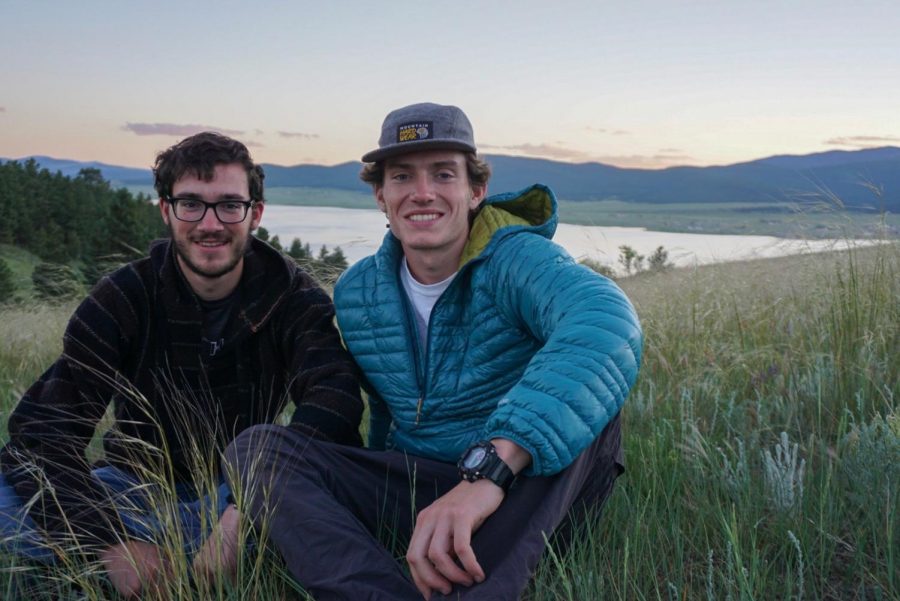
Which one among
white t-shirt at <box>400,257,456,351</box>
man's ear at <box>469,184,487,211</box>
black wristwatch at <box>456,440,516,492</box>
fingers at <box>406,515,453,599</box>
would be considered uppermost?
man's ear at <box>469,184,487,211</box>

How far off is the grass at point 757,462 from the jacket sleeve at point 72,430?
237 millimetres

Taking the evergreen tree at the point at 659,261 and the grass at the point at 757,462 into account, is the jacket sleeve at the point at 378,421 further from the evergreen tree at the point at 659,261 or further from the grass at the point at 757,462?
the evergreen tree at the point at 659,261

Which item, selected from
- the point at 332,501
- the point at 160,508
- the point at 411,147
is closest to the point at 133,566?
the point at 160,508

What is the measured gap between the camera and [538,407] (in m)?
2.25

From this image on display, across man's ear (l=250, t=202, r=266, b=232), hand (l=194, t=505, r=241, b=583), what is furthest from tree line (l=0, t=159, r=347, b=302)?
hand (l=194, t=505, r=241, b=583)

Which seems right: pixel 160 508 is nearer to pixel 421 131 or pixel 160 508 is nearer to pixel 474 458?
pixel 474 458

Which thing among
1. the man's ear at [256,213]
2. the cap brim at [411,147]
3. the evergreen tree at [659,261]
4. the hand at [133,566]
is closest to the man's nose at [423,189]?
the cap brim at [411,147]

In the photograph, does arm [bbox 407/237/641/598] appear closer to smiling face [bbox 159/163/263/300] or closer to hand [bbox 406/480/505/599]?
hand [bbox 406/480/505/599]

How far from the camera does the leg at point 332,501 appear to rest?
229 centimetres

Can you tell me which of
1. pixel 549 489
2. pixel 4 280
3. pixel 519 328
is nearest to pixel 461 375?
pixel 519 328

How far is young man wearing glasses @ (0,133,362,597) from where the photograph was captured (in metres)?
3.08

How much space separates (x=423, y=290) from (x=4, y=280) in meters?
29.3

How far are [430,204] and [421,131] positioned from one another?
0.27 metres

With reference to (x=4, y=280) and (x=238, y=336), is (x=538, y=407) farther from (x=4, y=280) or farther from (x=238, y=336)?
(x=4, y=280)
